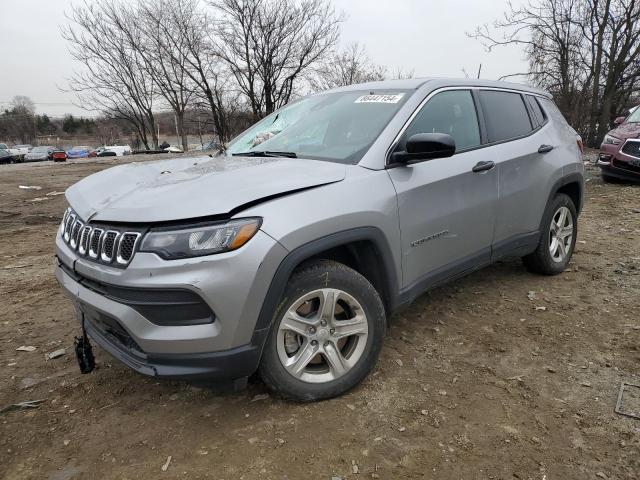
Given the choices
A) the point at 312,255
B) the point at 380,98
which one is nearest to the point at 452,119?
the point at 380,98

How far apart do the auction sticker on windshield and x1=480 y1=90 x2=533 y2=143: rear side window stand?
34.4 inches

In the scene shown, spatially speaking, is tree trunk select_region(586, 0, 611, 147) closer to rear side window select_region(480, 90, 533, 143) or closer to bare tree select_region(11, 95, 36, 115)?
rear side window select_region(480, 90, 533, 143)

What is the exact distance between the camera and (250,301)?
2.04 metres

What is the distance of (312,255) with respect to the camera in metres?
2.24

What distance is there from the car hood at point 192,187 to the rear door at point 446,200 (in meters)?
0.51

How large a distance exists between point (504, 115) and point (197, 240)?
277 centimetres

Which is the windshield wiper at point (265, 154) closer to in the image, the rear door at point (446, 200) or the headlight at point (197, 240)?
the rear door at point (446, 200)

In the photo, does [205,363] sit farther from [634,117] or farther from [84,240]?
[634,117]

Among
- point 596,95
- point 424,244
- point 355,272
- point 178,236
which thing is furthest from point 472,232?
point 596,95

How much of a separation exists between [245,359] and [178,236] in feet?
2.07

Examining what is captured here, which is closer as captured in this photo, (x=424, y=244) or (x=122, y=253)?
(x=122, y=253)

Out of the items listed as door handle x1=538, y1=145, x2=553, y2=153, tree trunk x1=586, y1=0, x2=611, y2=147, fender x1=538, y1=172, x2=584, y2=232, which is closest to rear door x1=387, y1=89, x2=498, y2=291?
door handle x1=538, y1=145, x2=553, y2=153

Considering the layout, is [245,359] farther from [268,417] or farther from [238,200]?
[238,200]

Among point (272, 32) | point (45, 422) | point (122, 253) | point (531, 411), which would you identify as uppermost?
point (272, 32)
